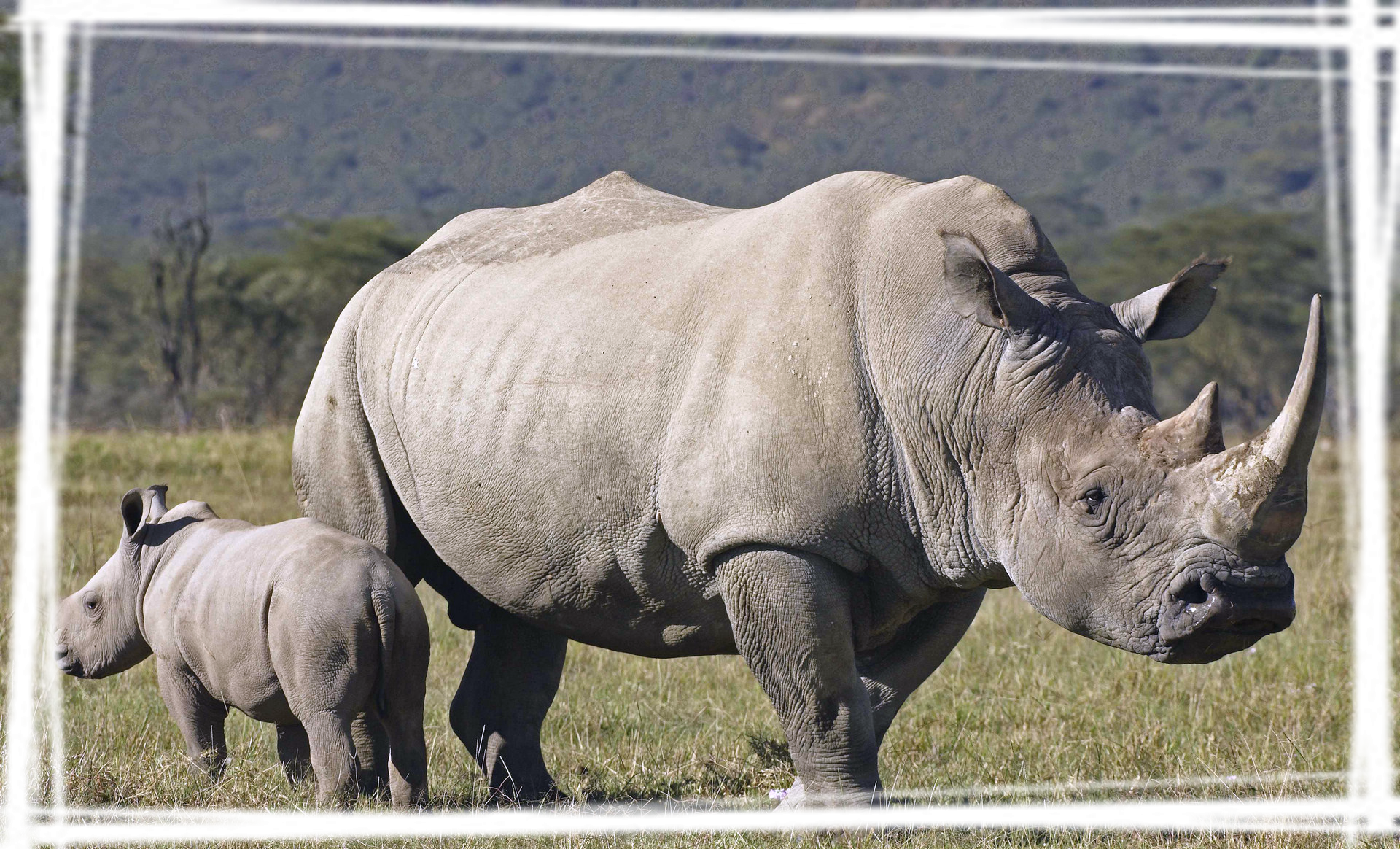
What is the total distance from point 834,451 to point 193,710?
7.26ft

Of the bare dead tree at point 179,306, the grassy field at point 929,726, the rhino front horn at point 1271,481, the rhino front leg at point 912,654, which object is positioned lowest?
the bare dead tree at point 179,306

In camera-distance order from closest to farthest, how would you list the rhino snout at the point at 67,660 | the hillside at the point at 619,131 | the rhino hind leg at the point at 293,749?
1. the rhino hind leg at the point at 293,749
2. the rhino snout at the point at 67,660
3. the hillside at the point at 619,131

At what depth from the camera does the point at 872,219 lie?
Answer: 176 inches

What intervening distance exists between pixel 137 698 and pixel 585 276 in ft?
9.19

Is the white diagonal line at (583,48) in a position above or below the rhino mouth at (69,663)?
above

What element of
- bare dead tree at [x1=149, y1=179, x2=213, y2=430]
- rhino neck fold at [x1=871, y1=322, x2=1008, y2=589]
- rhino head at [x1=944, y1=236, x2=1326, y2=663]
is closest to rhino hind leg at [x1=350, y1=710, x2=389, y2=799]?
rhino neck fold at [x1=871, y1=322, x2=1008, y2=589]

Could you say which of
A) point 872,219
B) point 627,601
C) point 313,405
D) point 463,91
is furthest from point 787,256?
point 463,91

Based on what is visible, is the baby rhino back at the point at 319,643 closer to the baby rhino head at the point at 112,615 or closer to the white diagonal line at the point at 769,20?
the baby rhino head at the point at 112,615

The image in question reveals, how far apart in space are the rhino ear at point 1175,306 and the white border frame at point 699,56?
47cm

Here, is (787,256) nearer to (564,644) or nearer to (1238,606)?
(1238,606)

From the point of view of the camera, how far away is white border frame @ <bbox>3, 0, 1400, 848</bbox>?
3.62 metres

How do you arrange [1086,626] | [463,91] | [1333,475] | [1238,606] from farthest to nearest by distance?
[463,91], [1333,475], [1086,626], [1238,606]

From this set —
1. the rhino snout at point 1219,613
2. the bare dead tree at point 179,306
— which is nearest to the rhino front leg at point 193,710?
the rhino snout at point 1219,613

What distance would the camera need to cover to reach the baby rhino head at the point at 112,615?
5.40m
